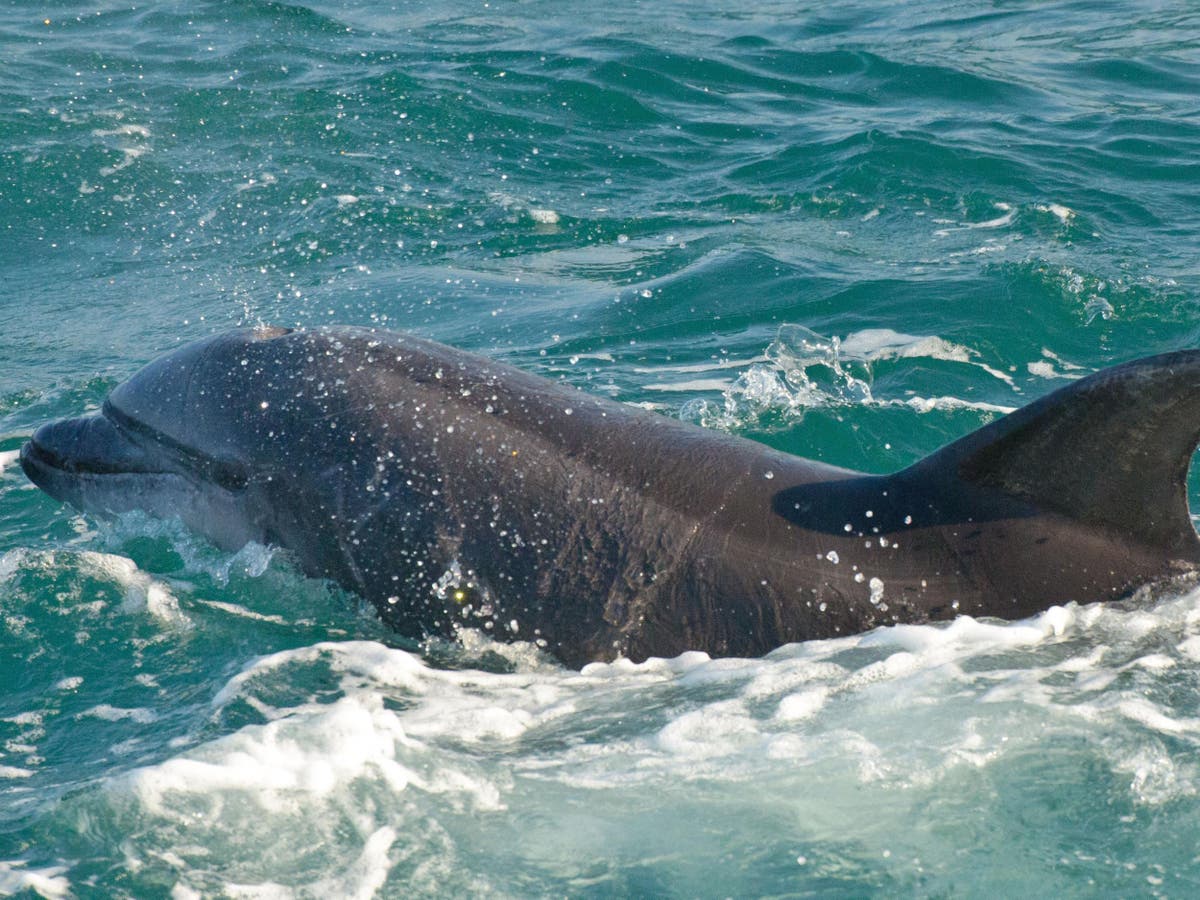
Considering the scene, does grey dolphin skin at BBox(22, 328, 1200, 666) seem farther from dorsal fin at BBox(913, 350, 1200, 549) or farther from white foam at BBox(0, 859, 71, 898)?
white foam at BBox(0, 859, 71, 898)

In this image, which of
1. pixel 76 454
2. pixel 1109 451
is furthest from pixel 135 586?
pixel 1109 451

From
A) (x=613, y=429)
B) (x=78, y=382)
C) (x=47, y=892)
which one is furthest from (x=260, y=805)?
(x=78, y=382)

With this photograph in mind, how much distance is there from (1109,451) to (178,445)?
14.9 ft

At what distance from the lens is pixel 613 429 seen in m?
6.75

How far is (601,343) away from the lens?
38.8 feet

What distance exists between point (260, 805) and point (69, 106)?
15497 mm

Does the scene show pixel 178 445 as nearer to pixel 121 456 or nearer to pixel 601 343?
pixel 121 456

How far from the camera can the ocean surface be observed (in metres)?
5.11

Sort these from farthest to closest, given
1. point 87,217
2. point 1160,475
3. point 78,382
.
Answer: point 87,217, point 78,382, point 1160,475

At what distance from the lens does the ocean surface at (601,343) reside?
5.11 metres

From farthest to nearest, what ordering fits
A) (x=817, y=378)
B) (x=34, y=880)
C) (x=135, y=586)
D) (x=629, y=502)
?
(x=817, y=378), (x=135, y=586), (x=629, y=502), (x=34, y=880)

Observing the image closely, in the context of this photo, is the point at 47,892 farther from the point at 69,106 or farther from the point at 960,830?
the point at 69,106

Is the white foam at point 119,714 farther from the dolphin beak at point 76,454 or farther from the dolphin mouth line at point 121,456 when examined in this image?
the dolphin beak at point 76,454

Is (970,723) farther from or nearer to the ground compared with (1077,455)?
nearer to the ground
